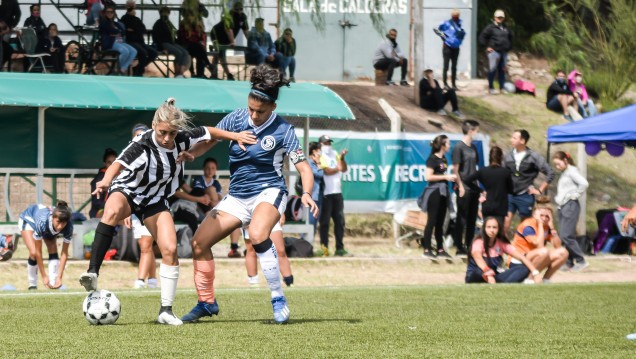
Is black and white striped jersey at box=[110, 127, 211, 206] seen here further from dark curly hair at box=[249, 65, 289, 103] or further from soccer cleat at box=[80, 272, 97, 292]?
soccer cleat at box=[80, 272, 97, 292]

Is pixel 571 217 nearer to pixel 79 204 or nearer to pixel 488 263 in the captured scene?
pixel 488 263

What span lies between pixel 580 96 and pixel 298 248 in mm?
13763

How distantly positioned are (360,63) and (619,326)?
24.9 meters

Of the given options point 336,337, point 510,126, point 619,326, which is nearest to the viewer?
point 336,337

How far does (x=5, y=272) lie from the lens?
1836 cm

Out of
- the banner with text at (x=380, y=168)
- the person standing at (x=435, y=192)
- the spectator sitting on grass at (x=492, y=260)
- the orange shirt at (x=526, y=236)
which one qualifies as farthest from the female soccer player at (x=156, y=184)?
the banner with text at (x=380, y=168)

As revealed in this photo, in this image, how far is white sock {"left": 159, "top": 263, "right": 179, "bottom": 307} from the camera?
10.3 m

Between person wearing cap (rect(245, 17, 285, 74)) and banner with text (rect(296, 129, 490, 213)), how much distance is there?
282cm

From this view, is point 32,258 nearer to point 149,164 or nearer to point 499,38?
point 149,164

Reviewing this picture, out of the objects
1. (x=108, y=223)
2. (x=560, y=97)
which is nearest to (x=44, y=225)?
(x=108, y=223)

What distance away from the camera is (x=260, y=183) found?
1042cm

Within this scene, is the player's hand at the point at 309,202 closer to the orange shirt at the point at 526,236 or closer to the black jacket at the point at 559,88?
the orange shirt at the point at 526,236

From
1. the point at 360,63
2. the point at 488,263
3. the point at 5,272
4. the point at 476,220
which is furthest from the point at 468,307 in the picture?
the point at 360,63

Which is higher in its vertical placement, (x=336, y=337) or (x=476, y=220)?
(x=336, y=337)
